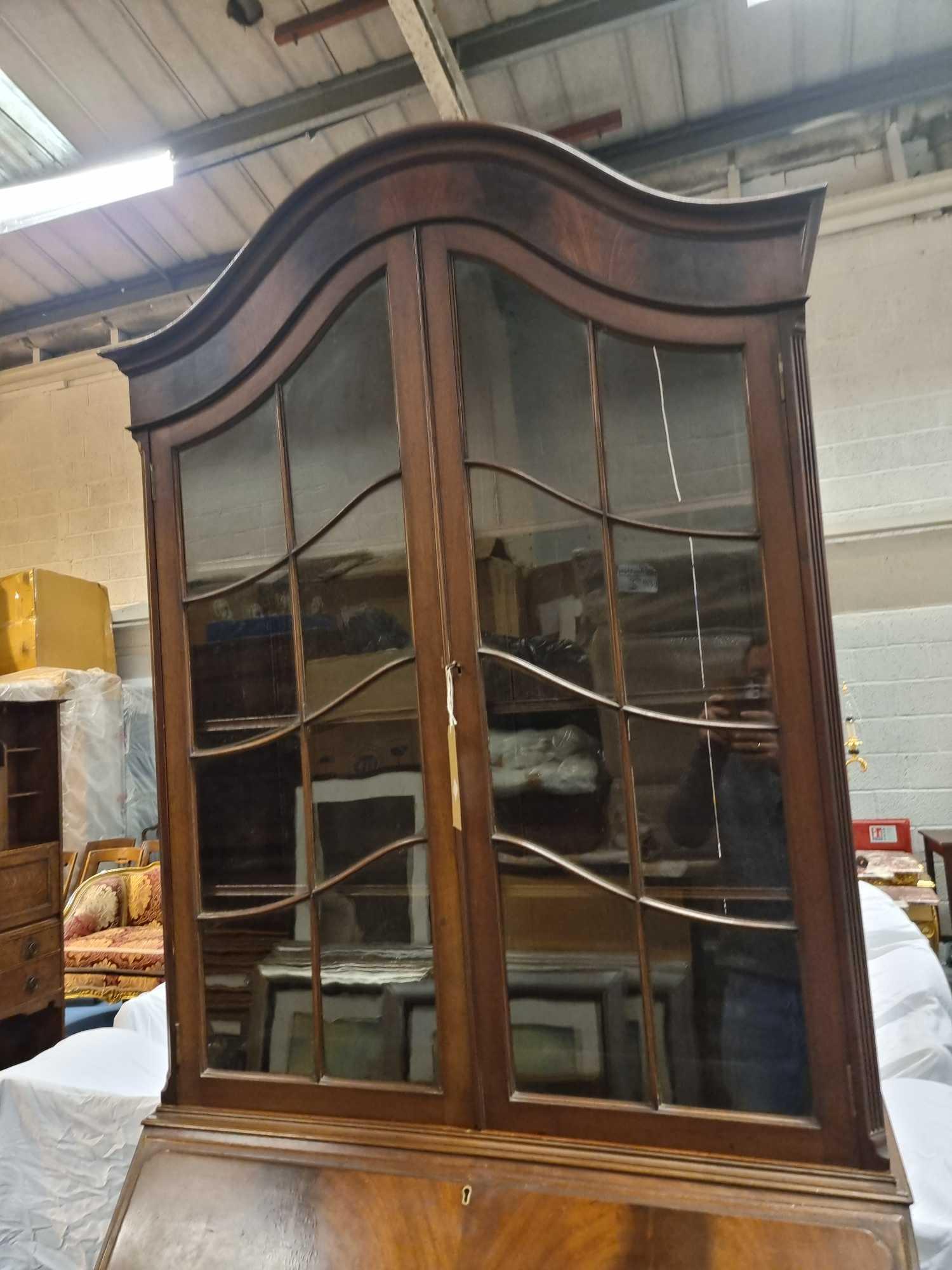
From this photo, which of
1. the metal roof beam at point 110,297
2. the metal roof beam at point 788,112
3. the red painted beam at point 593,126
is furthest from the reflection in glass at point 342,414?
the metal roof beam at point 110,297

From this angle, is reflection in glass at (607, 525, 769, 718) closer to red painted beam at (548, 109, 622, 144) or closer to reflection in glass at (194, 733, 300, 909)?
reflection in glass at (194, 733, 300, 909)

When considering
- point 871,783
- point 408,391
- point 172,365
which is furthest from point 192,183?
point 871,783

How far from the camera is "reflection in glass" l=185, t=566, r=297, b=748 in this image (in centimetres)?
99

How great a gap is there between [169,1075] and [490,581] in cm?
71

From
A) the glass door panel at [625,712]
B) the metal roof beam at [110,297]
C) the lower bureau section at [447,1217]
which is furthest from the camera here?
the metal roof beam at [110,297]

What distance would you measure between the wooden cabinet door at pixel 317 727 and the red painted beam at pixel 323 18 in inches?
73.4

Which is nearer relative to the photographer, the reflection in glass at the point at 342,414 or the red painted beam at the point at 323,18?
the reflection in glass at the point at 342,414

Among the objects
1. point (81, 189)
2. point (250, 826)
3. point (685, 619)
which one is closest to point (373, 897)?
point (250, 826)

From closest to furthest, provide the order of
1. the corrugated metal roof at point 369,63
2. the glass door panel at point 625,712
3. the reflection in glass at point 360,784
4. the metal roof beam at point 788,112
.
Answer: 1. the glass door panel at point 625,712
2. the reflection in glass at point 360,784
3. the corrugated metal roof at point 369,63
4. the metal roof beam at point 788,112

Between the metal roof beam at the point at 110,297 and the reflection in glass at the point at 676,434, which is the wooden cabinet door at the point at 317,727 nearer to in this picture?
the reflection in glass at the point at 676,434

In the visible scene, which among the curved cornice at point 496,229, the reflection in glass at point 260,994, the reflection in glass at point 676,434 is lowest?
the reflection in glass at point 260,994

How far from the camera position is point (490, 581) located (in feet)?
2.93

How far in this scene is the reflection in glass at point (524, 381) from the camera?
0.88 metres

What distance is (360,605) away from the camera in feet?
3.11
